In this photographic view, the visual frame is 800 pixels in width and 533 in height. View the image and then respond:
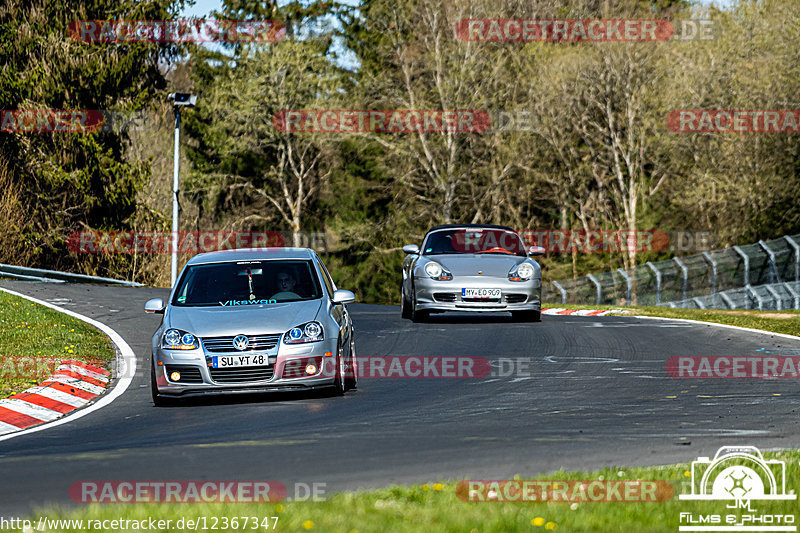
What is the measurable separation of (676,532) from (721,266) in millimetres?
32447

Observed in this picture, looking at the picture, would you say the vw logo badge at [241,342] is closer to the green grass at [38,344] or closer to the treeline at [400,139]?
the green grass at [38,344]

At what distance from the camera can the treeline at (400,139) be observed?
47.3 metres

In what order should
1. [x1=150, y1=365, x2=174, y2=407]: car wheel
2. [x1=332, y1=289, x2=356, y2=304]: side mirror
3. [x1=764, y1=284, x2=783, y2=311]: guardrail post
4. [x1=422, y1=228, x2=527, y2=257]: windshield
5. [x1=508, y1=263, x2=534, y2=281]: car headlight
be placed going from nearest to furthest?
[x1=150, y1=365, x2=174, y2=407]: car wheel → [x1=332, y1=289, x2=356, y2=304]: side mirror → [x1=508, y1=263, x2=534, y2=281]: car headlight → [x1=422, y1=228, x2=527, y2=257]: windshield → [x1=764, y1=284, x2=783, y2=311]: guardrail post

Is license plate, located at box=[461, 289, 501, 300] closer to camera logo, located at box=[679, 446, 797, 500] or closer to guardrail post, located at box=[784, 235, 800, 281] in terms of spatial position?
camera logo, located at box=[679, 446, 797, 500]

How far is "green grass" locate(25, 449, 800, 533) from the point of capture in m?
6.11

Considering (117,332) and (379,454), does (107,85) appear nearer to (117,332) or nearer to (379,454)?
(117,332)

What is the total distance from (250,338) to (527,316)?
9600mm

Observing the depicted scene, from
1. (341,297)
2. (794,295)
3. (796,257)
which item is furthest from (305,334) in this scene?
(796,257)

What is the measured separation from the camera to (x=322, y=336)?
11.8 meters

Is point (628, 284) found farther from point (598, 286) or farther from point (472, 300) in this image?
point (472, 300)

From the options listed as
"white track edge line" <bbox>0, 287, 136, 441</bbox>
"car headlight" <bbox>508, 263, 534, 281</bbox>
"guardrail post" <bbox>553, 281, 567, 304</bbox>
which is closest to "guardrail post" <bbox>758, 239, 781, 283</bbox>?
"guardrail post" <bbox>553, 281, 567, 304</bbox>

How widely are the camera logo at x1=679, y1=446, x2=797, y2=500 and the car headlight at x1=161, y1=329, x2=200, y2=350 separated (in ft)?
18.0

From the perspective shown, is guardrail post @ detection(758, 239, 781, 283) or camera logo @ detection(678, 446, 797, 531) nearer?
camera logo @ detection(678, 446, 797, 531)

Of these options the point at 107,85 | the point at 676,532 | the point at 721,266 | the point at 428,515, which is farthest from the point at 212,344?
the point at 107,85
